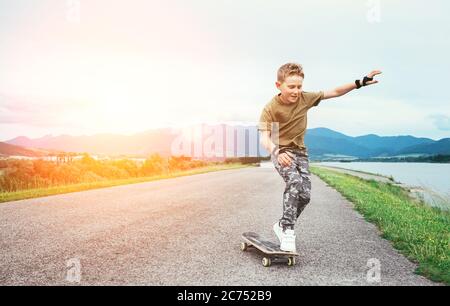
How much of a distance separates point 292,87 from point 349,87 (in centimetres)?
75

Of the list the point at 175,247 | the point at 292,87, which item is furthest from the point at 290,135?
the point at 175,247

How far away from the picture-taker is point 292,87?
485cm

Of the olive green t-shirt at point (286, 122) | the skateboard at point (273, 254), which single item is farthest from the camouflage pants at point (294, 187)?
the skateboard at point (273, 254)

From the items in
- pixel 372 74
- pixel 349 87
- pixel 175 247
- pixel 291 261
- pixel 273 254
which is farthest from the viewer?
pixel 175 247

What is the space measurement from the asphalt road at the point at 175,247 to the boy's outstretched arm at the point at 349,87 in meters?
1.82

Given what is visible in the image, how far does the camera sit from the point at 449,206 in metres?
12.6

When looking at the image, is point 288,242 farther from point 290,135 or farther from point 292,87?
point 292,87

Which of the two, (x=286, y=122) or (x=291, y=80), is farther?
(x=286, y=122)

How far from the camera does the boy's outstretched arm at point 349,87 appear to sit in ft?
16.2

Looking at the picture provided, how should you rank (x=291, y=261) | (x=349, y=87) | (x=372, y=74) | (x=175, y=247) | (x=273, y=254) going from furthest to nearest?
(x=175, y=247) < (x=349, y=87) < (x=372, y=74) < (x=291, y=261) < (x=273, y=254)

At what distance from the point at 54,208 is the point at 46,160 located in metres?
9.43

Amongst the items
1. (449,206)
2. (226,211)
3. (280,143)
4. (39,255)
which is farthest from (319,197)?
(39,255)

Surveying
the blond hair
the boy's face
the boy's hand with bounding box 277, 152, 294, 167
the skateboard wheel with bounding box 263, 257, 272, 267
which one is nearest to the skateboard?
the skateboard wheel with bounding box 263, 257, 272, 267

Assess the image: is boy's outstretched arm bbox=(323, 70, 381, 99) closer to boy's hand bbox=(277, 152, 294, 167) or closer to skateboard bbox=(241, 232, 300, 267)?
boy's hand bbox=(277, 152, 294, 167)
